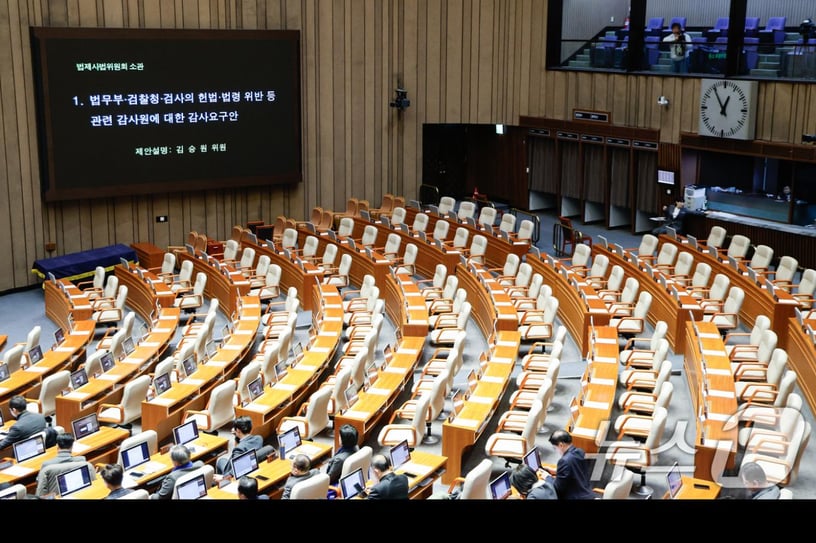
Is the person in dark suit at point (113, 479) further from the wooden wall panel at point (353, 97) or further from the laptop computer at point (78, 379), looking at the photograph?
the wooden wall panel at point (353, 97)

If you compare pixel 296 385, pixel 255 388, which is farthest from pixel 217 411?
pixel 296 385

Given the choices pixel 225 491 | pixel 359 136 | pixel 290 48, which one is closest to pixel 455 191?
pixel 359 136

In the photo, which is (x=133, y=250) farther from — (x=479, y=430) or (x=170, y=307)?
(x=479, y=430)

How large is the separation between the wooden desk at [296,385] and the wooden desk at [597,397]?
274cm

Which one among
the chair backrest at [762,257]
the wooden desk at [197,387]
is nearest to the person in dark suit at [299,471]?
the wooden desk at [197,387]

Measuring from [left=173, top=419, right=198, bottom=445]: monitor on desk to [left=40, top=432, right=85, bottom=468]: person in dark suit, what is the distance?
857 millimetres

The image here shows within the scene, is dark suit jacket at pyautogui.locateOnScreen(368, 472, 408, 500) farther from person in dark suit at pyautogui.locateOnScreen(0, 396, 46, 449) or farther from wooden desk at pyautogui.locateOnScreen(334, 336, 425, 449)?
person in dark suit at pyautogui.locateOnScreen(0, 396, 46, 449)

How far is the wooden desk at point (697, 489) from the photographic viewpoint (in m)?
6.38

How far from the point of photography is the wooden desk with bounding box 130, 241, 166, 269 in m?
17.0

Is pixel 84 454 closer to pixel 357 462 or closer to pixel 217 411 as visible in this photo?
pixel 217 411

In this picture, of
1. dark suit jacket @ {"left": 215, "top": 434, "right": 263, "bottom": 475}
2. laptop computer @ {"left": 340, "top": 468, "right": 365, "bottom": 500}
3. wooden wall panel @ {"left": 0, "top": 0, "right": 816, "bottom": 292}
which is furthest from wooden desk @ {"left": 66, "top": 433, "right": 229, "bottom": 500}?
wooden wall panel @ {"left": 0, "top": 0, "right": 816, "bottom": 292}

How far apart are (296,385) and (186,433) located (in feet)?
5.15

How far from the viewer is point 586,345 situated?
11586mm

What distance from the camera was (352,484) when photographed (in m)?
6.75
